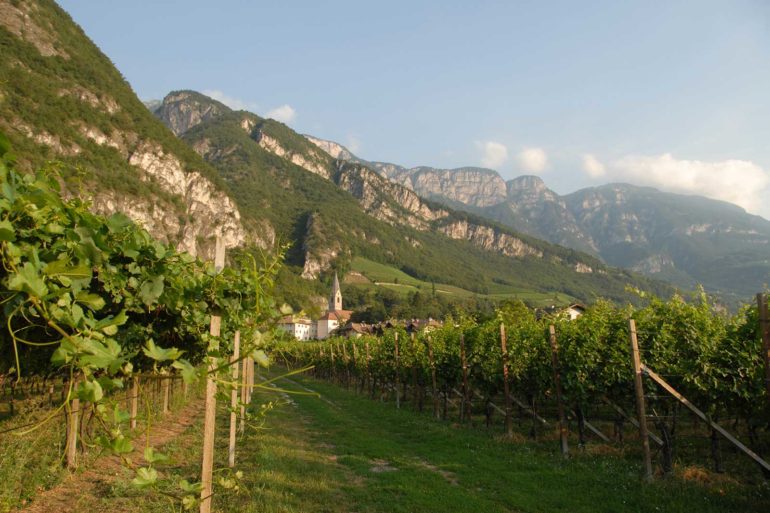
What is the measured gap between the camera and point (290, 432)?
40.9 feet

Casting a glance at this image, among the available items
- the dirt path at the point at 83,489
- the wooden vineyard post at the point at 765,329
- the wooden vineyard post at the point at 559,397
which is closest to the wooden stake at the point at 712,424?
the wooden vineyard post at the point at 765,329

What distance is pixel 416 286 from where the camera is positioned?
158250mm

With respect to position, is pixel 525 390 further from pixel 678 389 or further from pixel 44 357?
pixel 44 357

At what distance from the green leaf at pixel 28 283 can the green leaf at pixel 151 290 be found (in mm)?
1320

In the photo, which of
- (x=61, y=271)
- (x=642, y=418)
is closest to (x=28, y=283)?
(x=61, y=271)

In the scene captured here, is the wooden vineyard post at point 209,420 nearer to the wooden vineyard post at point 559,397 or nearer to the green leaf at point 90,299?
the green leaf at point 90,299

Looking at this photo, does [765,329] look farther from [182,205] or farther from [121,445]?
[182,205]

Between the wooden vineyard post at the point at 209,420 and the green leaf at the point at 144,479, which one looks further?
the wooden vineyard post at the point at 209,420

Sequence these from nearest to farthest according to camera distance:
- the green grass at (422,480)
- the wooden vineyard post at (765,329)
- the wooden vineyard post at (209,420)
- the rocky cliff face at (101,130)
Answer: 1. the wooden vineyard post at (209,420)
2. the wooden vineyard post at (765,329)
3. the green grass at (422,480)
4. the rocky cliff face at (101,130)

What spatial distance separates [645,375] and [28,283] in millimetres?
10266

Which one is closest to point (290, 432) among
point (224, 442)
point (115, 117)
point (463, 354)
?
point (224, 442)

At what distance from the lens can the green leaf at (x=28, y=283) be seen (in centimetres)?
113

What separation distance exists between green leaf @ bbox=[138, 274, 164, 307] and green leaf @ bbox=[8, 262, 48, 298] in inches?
52.0

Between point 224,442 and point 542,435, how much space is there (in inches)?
312
